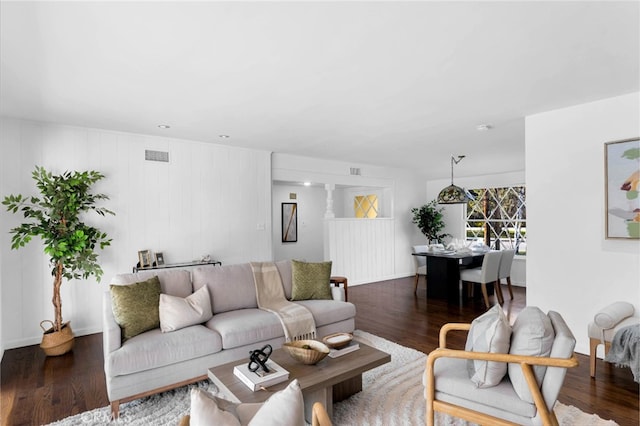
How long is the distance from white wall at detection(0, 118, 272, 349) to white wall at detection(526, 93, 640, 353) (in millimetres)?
3610

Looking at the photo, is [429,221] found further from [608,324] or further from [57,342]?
[57,342]

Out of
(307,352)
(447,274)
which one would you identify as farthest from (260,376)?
(447,274)

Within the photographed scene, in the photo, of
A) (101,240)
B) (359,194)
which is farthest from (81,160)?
(359,194)

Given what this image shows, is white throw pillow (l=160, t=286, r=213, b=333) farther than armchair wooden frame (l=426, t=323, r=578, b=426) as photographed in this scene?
Yes

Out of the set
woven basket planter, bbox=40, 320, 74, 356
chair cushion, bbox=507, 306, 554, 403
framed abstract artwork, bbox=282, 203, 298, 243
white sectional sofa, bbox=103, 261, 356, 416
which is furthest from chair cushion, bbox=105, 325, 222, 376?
framed abstract artwork, bbox=282, 203, 298, 243

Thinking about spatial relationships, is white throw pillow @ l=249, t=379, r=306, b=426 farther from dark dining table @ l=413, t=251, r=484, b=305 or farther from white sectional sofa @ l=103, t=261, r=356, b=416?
dark dining table @ l=413, t=251, r=484, b=305

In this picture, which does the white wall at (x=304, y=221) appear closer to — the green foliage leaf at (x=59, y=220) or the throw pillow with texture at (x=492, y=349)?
the green foliage leaf at (x=59, y=220)

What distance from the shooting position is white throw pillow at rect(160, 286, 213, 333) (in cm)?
275

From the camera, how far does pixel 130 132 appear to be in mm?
4285

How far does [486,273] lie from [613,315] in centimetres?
229

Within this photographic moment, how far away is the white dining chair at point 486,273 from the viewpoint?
16.4 feet

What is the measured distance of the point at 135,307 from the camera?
2680mm

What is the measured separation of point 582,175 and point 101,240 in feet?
17.2

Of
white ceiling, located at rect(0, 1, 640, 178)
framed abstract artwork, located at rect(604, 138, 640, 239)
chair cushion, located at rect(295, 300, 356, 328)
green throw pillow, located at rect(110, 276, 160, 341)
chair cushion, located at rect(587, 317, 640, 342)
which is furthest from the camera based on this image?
chair cushion, located at rect(295, 300, 356, 328)
